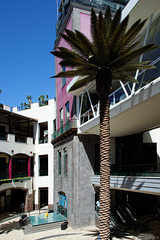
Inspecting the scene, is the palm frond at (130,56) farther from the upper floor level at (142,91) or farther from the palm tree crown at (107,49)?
the upper floor level at (142,91)

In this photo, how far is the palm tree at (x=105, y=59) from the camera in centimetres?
1127

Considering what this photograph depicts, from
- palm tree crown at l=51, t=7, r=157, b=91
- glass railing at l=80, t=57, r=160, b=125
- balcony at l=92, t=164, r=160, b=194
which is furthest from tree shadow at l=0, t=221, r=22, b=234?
palm tree crown at l=51, t=7, r=157, b=91

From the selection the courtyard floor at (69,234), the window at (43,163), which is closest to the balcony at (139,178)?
the courtyard floor at (69,234)

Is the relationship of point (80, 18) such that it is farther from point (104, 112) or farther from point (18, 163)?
point (18, 163)

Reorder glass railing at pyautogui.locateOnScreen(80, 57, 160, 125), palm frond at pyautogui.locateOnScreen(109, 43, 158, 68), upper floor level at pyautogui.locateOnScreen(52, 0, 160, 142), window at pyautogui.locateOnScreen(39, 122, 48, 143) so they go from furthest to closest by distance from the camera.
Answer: window at pyautogui.locateOnScreen(39, 122, 48, 143), glass railing at pyautogui.locateOnScreen(80, 57, 160, 125), upper floor level at pyautogui.locateOnScreen(52, 0, 160, 142), palm frond at pyautogui.locateOnScreen(109, 43, 158, 68)

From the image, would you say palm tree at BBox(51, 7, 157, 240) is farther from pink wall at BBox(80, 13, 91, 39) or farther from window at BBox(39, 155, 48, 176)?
window at BBox(39, 155, 48, 176)

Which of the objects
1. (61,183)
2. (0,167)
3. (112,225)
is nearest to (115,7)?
(61,183)

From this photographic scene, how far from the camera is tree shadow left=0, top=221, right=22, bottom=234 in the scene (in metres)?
22.7

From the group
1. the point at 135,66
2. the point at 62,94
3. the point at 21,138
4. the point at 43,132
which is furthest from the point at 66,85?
the point at 135,66

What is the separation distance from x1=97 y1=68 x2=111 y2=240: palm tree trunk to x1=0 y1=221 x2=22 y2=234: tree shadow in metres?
14.0

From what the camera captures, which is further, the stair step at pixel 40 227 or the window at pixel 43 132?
the window at pixel 43 132

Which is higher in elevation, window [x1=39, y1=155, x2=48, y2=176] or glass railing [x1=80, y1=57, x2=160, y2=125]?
glass railing [x1=80, y1=57, x2=160, y2=125]

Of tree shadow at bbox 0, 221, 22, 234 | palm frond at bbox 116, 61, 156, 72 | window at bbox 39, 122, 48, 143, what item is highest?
palm frond at bbox 116, 61, 156, 72

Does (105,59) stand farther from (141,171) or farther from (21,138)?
(21,138)
